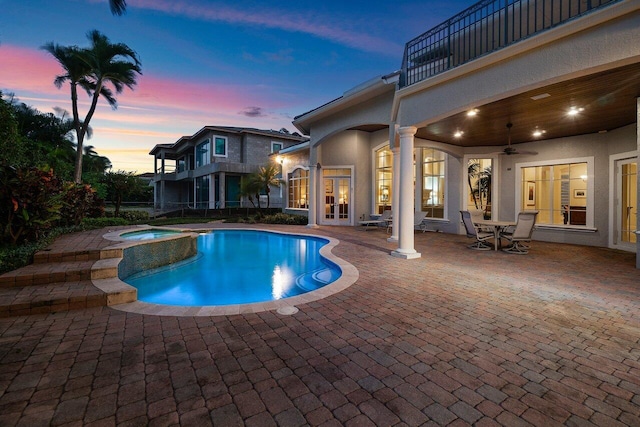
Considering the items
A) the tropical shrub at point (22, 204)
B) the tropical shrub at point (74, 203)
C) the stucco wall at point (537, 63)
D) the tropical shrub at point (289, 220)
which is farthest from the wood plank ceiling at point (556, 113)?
the tropical shrub at point (74, 203)

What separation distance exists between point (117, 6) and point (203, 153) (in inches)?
774

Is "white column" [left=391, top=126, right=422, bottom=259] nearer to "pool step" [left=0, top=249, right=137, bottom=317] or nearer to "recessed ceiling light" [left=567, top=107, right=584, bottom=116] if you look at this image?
"recessed ceiling light" [left=567, top=107, right=584, bottom=116]

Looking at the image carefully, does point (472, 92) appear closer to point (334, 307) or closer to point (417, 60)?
point (417, 60)

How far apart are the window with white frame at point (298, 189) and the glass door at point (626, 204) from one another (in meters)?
13.5

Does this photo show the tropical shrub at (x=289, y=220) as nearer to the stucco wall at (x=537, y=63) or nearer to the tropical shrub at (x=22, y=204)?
the stucco wall at (x=537, y=63)

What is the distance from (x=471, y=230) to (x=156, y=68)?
17.5 m

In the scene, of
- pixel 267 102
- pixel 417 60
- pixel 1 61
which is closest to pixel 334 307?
pixel 417 60

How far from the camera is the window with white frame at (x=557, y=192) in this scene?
9.67 meters

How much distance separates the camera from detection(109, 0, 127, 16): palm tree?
6320 mm

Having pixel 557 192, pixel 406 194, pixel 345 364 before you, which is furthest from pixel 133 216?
pixel 557 192

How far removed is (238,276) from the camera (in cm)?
716

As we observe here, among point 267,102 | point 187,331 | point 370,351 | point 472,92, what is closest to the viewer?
point 370,351

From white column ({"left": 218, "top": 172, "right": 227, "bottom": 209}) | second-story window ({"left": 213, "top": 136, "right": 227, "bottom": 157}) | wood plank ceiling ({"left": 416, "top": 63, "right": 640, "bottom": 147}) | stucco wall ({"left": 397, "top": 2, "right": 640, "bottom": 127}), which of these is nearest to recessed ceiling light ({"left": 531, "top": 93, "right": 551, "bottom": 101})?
wood plank ceiling ({"left": 416, "top": 63, "right": 640, "bottom": 147})

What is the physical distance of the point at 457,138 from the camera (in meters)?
10.2
